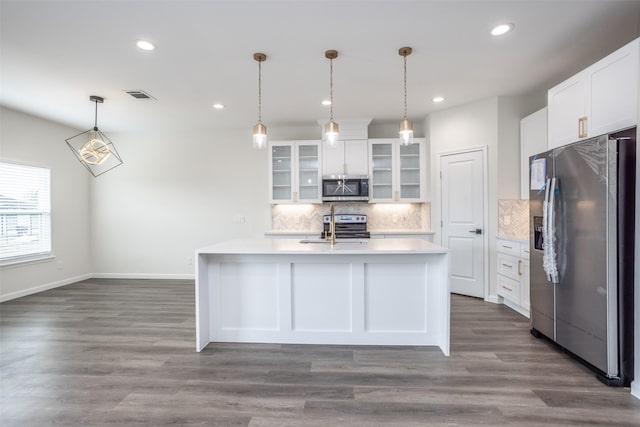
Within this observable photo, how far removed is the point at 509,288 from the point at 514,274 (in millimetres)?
218

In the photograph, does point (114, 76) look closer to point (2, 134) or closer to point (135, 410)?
point (2, 134)

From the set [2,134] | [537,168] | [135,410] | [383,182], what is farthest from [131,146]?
[537,168]

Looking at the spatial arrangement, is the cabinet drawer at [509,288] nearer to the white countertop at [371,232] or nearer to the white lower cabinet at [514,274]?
the white lower cabinet at [514,274]

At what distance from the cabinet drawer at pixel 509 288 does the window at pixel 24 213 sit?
6693 millimetres

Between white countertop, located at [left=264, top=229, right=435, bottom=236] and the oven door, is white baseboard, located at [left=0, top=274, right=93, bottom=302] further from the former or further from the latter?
the oven door

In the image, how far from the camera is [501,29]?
8.02 feet

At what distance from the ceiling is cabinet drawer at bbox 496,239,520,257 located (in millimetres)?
1876

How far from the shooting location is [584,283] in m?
2.25

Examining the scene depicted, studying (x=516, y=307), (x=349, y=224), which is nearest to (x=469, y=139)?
(x=349, y=224)

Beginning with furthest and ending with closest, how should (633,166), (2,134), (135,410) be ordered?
(2,134), (633,166), (135,410)

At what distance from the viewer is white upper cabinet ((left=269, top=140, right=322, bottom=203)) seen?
196 inches

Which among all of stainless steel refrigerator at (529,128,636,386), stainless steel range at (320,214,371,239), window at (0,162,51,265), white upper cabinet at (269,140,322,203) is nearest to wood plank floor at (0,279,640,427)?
stainless steel refrigerator at (529,128,636,386)

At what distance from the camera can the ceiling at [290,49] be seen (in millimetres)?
2197

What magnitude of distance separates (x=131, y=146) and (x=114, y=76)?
103 inches
